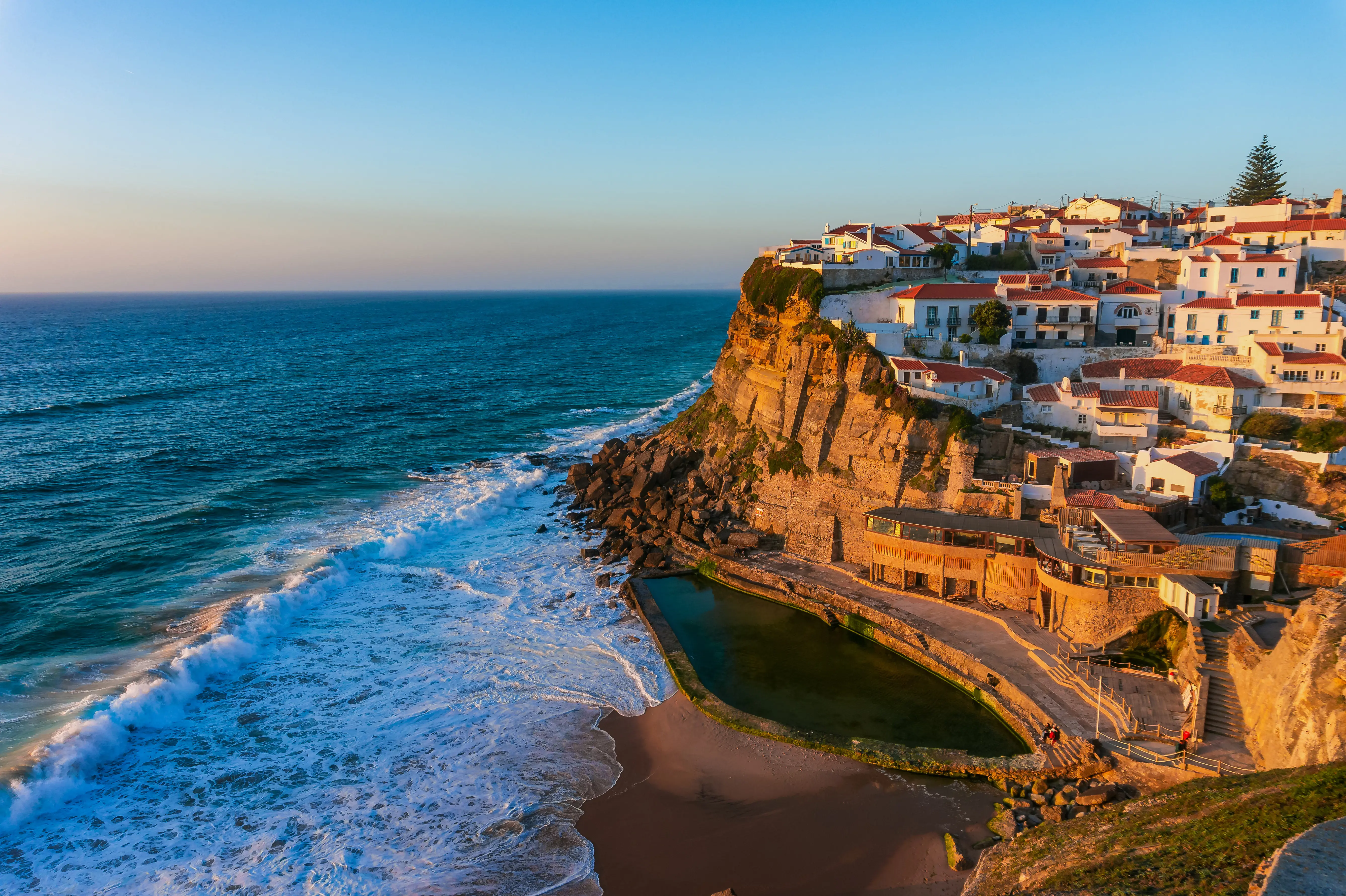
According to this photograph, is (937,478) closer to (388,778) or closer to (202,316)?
(388,778)

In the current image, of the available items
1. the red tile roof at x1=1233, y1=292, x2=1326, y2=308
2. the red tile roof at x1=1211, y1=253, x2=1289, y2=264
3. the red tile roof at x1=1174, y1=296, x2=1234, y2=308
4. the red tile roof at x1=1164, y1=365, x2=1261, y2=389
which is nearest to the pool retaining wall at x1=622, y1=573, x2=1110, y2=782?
the red tile roof at x1=1164, y1=365, x2=1261, y2=389

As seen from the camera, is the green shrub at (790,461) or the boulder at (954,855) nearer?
the boulder at (954,855)

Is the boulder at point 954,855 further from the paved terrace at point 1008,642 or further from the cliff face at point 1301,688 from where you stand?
the cliff face at point 1301,688

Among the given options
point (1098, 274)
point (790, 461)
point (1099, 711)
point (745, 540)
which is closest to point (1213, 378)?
point (1098, 274)

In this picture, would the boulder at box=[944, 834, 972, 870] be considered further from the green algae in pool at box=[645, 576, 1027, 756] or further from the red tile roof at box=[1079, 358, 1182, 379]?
the red tile roof at box=[1079, 358, 1182, 379]

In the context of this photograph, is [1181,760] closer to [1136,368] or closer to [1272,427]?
[1272,427]

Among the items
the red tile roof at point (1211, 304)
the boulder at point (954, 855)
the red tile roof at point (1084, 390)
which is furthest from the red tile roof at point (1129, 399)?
the boulder at point (954, 855)

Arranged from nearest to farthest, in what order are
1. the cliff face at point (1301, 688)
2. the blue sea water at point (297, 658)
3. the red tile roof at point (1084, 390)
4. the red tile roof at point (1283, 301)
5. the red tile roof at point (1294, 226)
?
the cliff face at point (1301, 688)
the blue sea water at point (297, 658)
the red tile roof at point (1084, 390)
the red tile roof at point (1283, 301)
the red tile roof at point (1294, 226)

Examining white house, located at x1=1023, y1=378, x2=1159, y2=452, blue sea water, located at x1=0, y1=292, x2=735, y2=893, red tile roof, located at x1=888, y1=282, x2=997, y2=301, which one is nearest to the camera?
blue sea water, located at x1=0, y1=292, x2=735, y2=893
